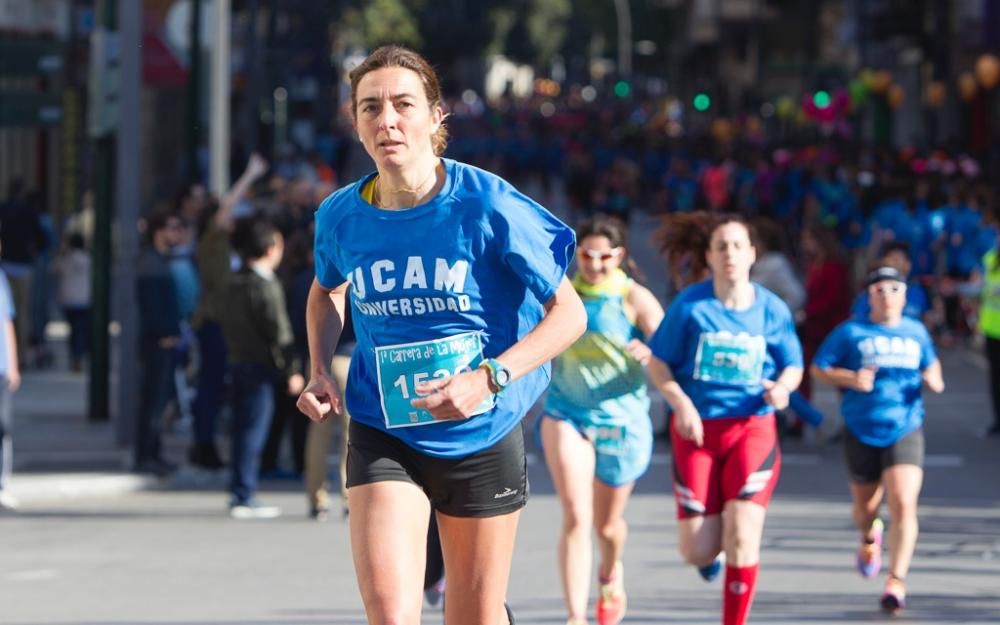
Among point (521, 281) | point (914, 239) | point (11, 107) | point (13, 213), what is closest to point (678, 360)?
point (521, 281)

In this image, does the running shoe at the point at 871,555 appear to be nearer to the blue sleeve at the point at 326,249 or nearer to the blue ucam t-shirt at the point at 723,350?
the blue ucam t-shirt at the point at 723,350

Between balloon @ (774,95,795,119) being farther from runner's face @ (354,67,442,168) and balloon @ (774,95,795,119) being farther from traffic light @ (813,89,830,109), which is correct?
runner's face @ (354,67,442,168)

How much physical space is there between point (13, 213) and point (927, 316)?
983 centimetres

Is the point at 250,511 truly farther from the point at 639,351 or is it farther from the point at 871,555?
the point at 639,351

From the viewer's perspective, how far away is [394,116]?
19.2 feet

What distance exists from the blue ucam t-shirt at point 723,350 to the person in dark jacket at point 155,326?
6.45 metres

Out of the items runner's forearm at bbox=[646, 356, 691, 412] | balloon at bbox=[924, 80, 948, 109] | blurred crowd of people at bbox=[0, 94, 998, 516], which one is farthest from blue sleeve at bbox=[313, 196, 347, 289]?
balloon at bbox=[924, 80, 948, 109]

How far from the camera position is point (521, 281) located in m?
5.96

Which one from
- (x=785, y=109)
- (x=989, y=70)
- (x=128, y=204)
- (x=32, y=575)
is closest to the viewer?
(x=32, y=575)

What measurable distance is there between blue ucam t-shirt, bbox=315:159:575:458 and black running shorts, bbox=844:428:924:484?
4604mm

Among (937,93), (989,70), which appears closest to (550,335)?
(989,70)

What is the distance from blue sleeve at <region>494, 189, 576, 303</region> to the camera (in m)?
5.89

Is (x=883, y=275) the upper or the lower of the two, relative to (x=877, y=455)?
upper

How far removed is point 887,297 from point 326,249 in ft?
15.6
